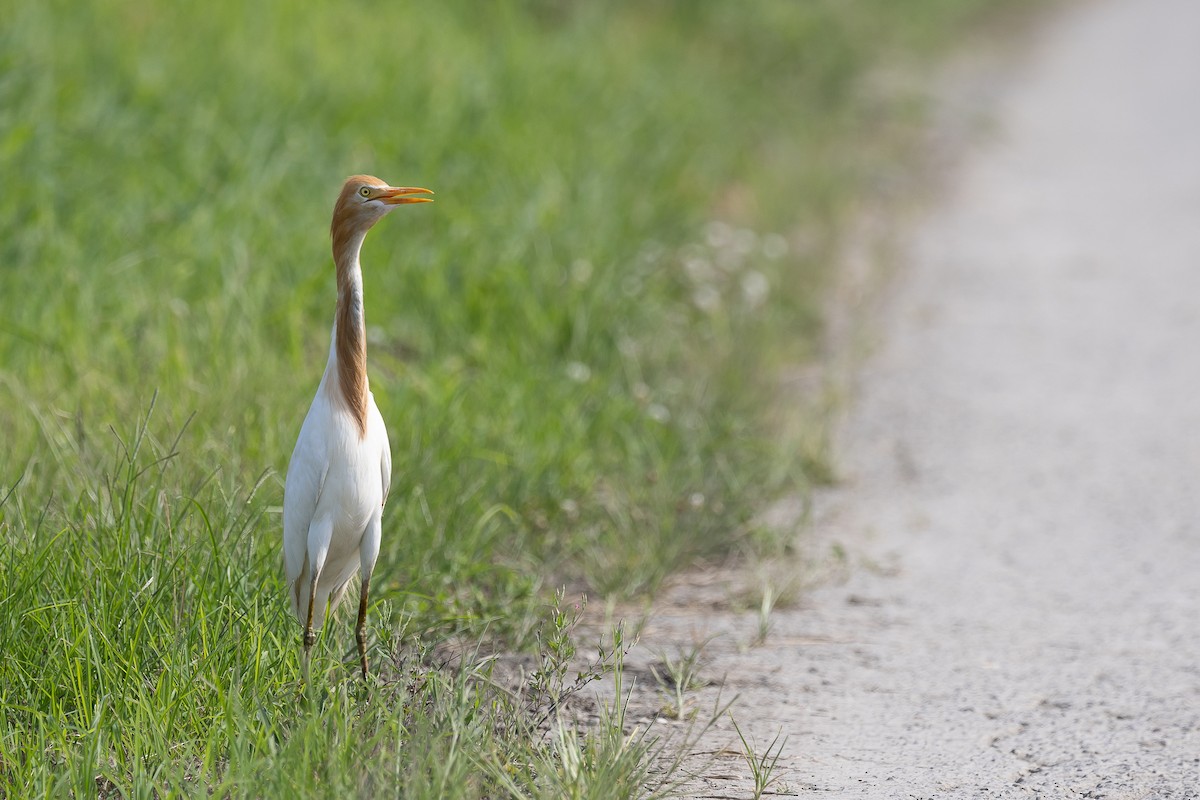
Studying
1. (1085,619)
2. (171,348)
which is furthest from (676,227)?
(1085,619)

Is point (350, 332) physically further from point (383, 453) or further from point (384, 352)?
point (384, 352)

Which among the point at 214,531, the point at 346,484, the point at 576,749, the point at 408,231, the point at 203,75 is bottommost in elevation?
the point at 576,749

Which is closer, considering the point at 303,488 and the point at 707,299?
the point at 303,488

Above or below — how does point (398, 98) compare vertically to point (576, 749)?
above

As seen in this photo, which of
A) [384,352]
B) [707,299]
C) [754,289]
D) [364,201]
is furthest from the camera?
[754,289]

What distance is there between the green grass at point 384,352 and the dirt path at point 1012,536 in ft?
1.39

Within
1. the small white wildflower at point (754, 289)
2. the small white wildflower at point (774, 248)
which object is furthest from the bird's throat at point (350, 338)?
the small white wildflower at point (774, 248)

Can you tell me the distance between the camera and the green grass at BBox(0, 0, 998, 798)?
260 cm

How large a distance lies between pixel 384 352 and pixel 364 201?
2408 mm

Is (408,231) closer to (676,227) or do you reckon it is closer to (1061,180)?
(676,227)

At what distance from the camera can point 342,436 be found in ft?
8.34

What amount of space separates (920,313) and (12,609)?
4.67 metres

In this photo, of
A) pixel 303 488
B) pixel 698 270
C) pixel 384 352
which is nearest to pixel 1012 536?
pixel 698 270

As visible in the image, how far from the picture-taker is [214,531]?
3010 mm
